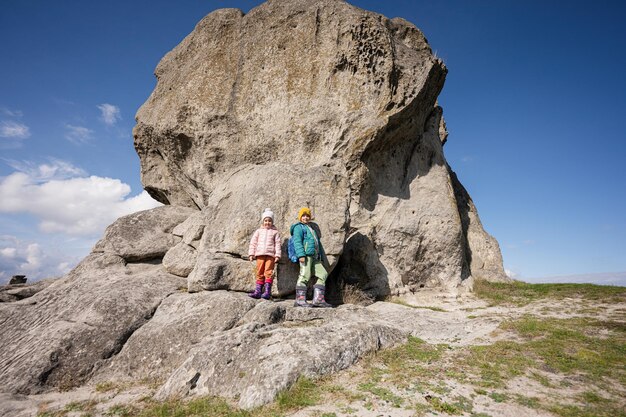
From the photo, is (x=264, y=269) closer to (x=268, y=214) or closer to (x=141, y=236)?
(x=268, y=214)

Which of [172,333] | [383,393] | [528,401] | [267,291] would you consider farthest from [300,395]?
[267,291]

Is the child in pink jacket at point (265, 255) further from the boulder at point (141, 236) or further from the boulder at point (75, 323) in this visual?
the boulder at point (141, 236)

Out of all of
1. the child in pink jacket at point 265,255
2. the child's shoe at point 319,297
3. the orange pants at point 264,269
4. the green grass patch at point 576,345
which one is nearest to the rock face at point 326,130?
the child in pink jacket at point 265,255

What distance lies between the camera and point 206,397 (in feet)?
19.7

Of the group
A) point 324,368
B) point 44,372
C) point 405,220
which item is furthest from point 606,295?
point 44,372

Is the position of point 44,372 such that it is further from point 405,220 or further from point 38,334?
point 405,220

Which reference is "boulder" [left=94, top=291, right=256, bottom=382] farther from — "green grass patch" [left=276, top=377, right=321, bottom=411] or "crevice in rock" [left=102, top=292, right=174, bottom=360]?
"green grass patch" [left=276, top=377, right=321, bottom=411]

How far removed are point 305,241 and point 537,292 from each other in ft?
32.0

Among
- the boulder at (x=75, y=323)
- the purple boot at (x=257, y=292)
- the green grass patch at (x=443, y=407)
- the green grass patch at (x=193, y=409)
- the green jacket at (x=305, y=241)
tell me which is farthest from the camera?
the green jacket at (x=305, y=241)

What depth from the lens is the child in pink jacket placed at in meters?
10.0

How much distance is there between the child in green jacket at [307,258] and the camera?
10.1m

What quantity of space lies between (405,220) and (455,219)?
2.23 metres

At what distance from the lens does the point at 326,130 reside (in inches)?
547

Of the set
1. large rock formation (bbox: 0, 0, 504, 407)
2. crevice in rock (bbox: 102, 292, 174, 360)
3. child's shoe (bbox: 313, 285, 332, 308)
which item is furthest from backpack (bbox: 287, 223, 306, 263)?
crevice in rock (bbox: 102, 292, 174, 360)
